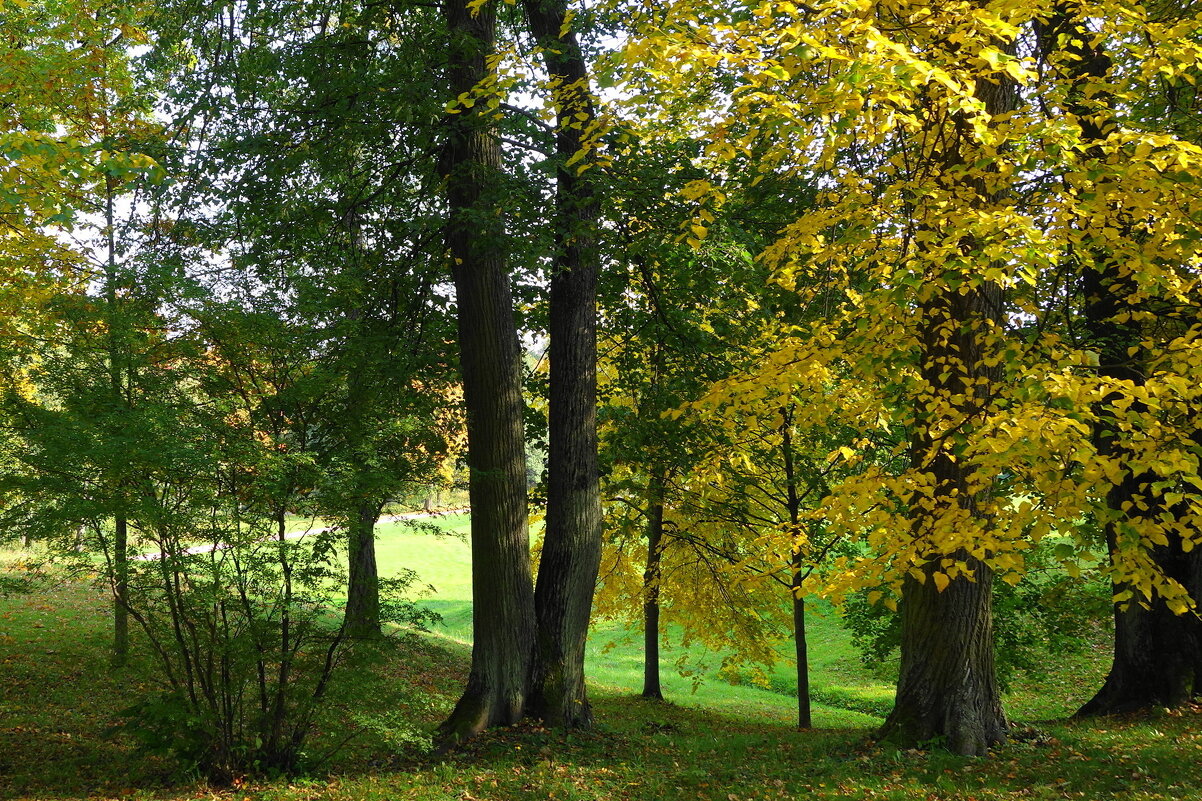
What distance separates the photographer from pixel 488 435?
785 cm

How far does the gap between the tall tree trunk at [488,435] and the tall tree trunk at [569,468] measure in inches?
12.1

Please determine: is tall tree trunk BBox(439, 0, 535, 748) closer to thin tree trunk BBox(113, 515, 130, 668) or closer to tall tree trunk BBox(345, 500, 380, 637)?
tall tree trunk BBox(345, 500, 380, 637)

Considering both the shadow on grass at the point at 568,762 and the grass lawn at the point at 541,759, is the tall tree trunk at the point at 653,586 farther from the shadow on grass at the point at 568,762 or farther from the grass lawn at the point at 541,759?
the shadow on grass at the point at 568,762

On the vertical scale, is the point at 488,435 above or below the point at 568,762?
above

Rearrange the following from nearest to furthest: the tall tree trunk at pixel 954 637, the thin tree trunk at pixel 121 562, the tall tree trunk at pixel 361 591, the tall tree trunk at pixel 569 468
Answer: the thin tree trunk at pixel 121 562 → the tall tree trunk at pixel 954 637 → the tall tree trunk at pixel 361 591 → the tall tree trunk at pixel 569 468

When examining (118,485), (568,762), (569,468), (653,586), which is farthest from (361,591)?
(653,586)

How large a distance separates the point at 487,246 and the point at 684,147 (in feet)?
8.22

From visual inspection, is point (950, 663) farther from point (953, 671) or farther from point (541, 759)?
point (541, 759)

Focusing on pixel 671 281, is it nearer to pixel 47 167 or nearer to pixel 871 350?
pixel 871 350

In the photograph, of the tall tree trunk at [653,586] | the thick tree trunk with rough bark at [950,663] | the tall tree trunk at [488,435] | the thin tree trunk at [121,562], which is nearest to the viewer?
the thin tree trunk at [121,562]

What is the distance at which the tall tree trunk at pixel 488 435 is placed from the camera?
24.8 feet

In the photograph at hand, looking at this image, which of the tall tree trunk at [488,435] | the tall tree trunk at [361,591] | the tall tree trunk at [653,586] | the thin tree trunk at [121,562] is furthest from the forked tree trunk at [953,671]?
the thin tree trunk at [121,562]

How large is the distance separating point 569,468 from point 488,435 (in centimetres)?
94

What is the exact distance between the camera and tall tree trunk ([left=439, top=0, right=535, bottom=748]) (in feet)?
24.8
